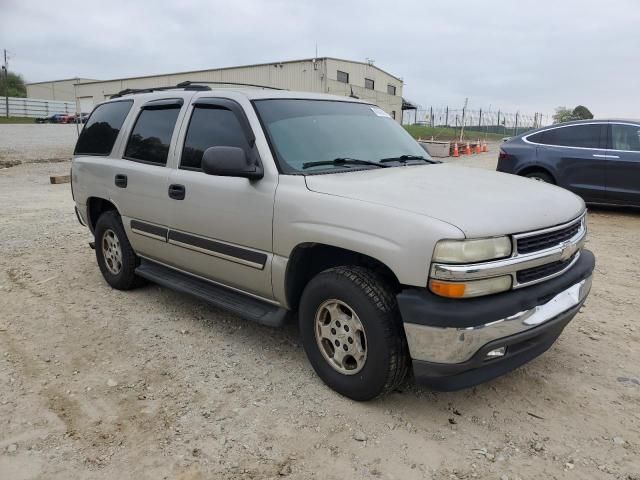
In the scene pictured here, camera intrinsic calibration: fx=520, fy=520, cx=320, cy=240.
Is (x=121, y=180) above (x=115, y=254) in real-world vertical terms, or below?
above

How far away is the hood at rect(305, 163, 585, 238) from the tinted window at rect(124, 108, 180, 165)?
1.63 meters

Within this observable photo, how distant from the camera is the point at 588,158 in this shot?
28.5 ft

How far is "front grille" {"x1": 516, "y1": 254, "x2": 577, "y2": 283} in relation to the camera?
271cm

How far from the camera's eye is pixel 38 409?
3.04m

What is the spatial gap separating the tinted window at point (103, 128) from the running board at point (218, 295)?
1.25 metres

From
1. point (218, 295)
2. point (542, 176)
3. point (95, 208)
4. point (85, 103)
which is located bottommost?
point (218, 295)

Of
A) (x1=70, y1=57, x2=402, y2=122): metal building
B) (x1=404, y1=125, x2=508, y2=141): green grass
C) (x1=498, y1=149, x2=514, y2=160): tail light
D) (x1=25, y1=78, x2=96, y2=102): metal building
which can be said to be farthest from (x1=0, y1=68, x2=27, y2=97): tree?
(x1=498, y1=149, x2=514, y2=160): tail light

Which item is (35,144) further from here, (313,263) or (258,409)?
(258,409)

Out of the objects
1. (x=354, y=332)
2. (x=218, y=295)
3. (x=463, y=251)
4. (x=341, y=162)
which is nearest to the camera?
(x=463, y=251)

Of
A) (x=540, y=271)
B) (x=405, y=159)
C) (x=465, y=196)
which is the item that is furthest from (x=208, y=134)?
(x=540, y=271)

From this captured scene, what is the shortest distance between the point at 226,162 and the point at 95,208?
2702 millimetres

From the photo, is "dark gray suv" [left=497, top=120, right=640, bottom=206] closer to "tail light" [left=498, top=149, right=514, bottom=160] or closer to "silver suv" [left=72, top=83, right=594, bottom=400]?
"tail light" [left=498, top=149, right=514, bottom=160]

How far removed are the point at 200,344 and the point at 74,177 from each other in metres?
2.63

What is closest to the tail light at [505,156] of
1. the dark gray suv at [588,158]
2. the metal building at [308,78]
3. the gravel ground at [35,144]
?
the dark gray suv at [588,158]
